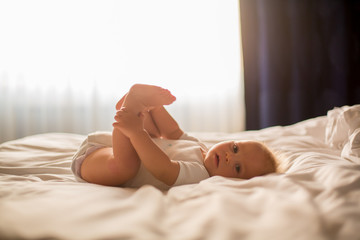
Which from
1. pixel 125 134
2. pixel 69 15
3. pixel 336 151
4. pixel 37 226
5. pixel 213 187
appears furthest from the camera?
pixel 69 15

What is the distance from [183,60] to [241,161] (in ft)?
6.00

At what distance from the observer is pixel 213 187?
2.23 feet

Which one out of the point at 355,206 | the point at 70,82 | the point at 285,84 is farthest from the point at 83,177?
the point at 285,84

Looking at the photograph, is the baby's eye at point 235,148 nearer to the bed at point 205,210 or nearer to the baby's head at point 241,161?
the baby's head at point 241,161

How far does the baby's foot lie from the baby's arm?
0.07 m

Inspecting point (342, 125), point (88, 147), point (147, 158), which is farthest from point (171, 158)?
point (342, 125)

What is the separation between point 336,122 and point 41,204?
1173 mm

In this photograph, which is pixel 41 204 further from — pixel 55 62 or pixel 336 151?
pixel 55 62

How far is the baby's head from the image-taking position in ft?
3.07

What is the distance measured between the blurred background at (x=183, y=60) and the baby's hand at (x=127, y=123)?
172 centimetres

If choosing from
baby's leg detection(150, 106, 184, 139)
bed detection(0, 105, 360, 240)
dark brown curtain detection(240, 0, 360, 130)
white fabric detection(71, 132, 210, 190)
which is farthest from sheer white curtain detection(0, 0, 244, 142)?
bed detection(0, 105, 360, 240)

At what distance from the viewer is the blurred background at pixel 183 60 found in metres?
2.43

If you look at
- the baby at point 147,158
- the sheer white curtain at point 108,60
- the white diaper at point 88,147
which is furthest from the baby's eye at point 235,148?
the sheer white curtain at point 108,60

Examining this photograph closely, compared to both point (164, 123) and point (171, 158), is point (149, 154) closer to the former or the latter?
point (171, 158)
